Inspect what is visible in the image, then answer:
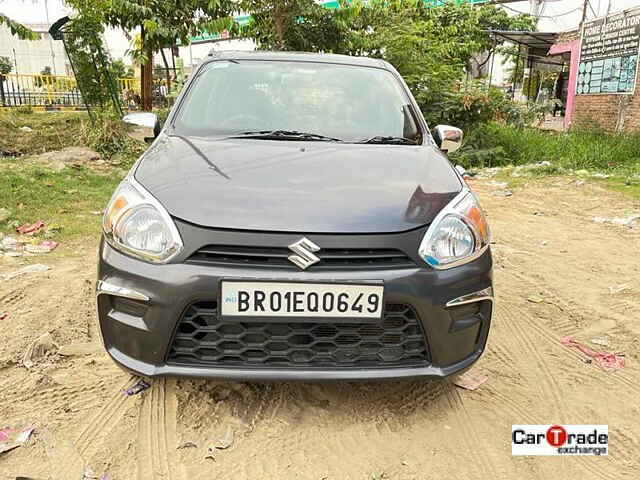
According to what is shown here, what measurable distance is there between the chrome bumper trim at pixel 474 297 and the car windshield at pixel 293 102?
3.60 feet

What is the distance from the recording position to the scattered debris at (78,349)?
2791 mm

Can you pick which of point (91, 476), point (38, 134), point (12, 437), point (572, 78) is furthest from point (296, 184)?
point (572, 78)

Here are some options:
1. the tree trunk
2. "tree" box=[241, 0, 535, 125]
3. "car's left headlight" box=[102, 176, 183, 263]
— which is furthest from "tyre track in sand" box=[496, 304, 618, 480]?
the tree trunk

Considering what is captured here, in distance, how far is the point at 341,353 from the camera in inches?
80.7

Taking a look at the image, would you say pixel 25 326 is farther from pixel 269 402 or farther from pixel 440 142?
pixel 440 142

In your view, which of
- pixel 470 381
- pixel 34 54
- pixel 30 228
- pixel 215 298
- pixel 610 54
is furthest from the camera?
pixel 34 54

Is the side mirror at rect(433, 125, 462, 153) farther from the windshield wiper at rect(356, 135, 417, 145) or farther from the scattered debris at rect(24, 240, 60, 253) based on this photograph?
the scattered debris at rect(24, 240, 60, 253)

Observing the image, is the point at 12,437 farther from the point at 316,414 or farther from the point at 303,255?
the point at 303,255

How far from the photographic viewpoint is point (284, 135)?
9.19 feet

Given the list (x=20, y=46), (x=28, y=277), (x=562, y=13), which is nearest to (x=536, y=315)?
(x=28, y=277)

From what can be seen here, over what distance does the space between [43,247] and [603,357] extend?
13.7 ft

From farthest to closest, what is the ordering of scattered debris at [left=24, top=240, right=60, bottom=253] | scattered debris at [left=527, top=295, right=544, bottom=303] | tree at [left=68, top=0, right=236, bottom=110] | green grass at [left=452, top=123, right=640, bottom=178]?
tree at [left=68, top=0, right=236, bottom=110] → green grass at [left=452, top=123, right=640, bottom=178] → scattered debris at [left=24, top=240, right=60, bottom=253] → scattered debris at [left=527, top=295, right=544, bottom=303]

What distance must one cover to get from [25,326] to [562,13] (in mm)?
26590

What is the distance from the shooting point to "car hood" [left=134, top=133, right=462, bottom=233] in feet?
6.55
